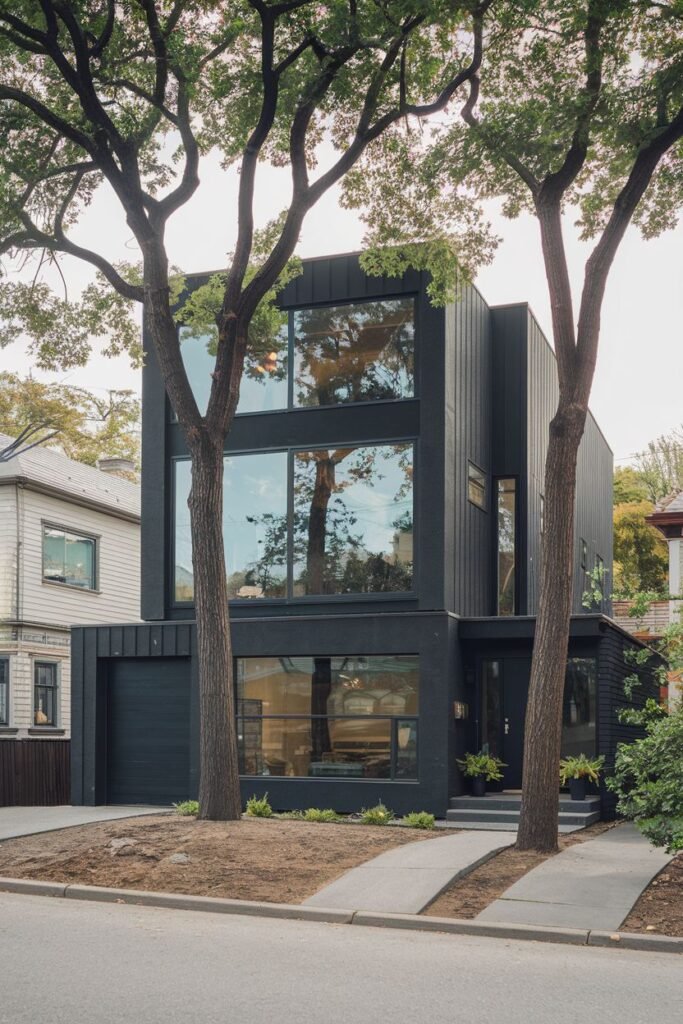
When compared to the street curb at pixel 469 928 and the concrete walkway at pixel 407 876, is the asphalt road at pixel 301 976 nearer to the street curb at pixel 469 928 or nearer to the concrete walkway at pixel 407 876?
the street curb at pixel 469 928

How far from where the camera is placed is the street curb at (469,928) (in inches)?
368

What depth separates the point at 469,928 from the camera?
9.70 m

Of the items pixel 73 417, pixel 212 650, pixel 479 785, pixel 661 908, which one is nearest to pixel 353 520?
pixel 479 785

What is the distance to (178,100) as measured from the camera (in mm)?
15930

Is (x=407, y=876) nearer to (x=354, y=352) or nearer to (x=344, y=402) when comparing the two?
(x=344, y=402)

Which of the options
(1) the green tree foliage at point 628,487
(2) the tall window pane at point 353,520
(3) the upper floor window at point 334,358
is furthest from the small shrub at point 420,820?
(1) the green tree foliage at point 628,487

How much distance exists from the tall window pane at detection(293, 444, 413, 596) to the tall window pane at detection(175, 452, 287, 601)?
0.98ft

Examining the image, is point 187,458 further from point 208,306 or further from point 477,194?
point 477,194

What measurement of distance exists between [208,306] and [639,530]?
104ft

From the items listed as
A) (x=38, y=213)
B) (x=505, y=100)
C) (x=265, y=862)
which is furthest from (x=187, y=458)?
(x=265, y=862)

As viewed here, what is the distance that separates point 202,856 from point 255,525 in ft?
28.3

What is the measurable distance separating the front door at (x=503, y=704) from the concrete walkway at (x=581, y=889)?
566 cm

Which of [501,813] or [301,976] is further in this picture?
[501,813]

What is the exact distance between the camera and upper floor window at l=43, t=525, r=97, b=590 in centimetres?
2789
